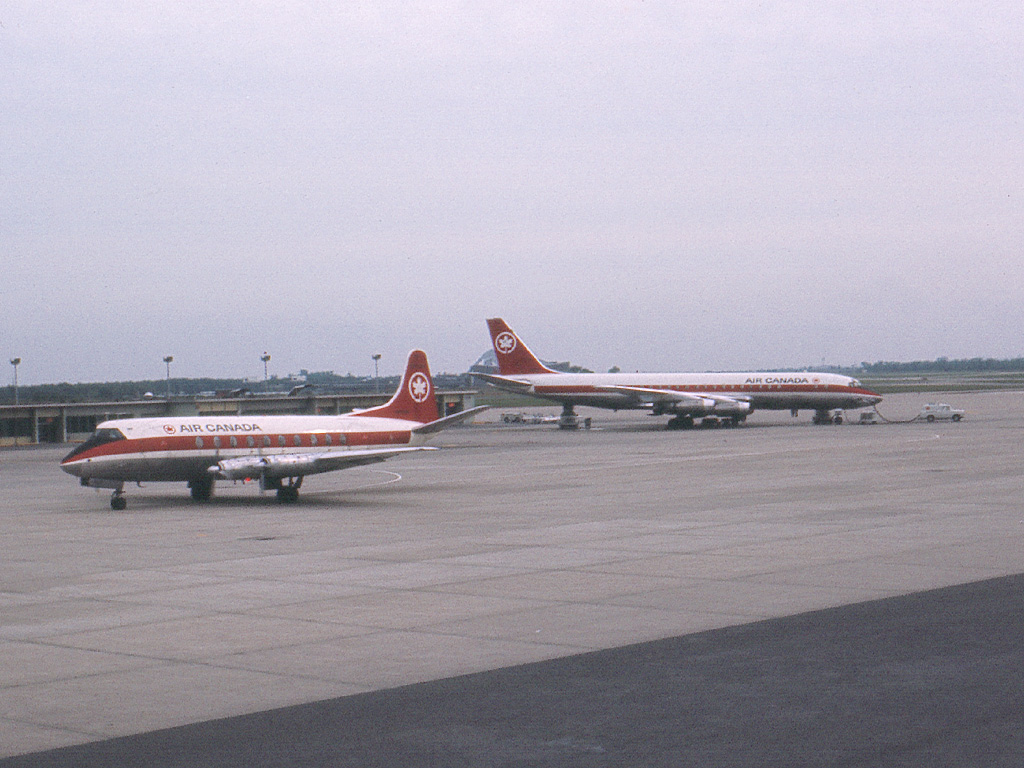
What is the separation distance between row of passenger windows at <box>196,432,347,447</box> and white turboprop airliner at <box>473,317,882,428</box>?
55.9 meters

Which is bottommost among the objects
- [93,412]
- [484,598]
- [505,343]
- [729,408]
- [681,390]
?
[484,598]

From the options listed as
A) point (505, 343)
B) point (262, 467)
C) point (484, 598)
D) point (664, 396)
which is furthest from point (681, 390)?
point (484, 598)

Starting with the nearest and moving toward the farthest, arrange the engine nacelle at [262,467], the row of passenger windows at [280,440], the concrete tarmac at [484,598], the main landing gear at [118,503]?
1. the concrete tarmac at [484,598]
2. the main landing gear at [118,503]
3. the engine nacelle at [262,467]
4. the row of passenger windows at [280,440]

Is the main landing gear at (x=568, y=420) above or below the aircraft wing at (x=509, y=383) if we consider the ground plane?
below

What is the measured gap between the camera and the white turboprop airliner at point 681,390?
9394 centimetres

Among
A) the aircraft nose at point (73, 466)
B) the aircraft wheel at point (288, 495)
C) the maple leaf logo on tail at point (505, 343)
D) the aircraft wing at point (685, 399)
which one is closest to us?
the aircraft nose at point (73, 466)

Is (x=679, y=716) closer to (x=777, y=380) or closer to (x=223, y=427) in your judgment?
(x=223, y=427)

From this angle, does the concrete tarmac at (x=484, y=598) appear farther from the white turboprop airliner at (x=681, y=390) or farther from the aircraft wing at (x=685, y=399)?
the white turboprop airliner at (x=681, y=390)

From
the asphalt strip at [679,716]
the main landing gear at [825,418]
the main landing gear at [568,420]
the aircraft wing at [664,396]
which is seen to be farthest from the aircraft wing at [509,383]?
the asphalt strip at [679,716]

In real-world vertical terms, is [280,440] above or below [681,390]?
below

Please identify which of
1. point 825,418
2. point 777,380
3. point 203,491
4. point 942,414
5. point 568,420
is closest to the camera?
point 203,491

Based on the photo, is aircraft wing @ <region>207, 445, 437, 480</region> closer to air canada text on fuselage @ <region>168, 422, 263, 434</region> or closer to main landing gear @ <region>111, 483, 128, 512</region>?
air canada text on fuselage @ <region>168, 422, 263, 434</region>

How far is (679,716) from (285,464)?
28.7 metres

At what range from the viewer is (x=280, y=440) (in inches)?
1624
